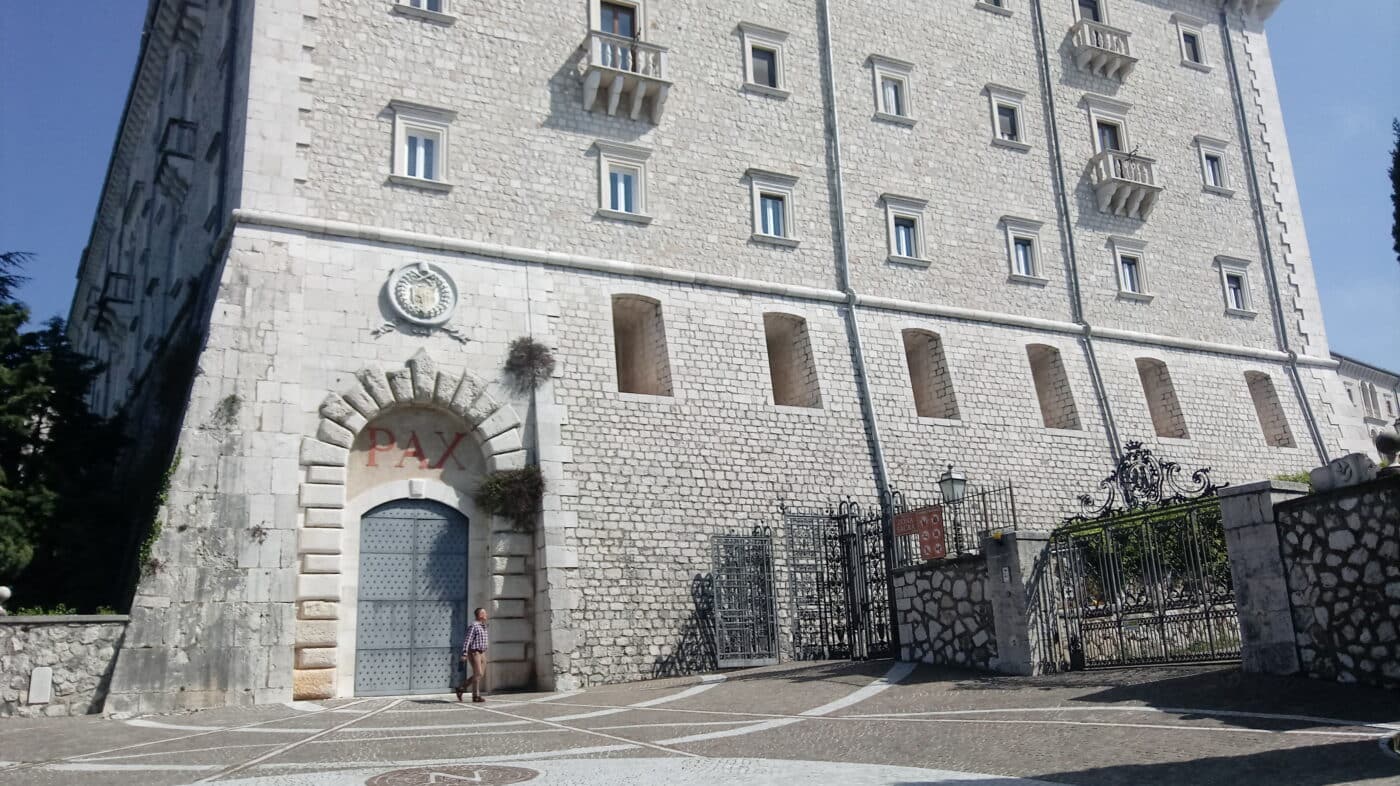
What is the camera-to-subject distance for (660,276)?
20.2 m

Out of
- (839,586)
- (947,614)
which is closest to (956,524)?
(947,614)

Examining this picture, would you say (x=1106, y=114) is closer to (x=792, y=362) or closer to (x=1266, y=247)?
(x=1266, y=247)

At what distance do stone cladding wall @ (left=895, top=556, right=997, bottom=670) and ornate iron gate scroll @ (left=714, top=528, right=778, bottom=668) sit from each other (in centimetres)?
298

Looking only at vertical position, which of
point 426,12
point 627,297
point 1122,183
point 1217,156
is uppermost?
point 1217,156

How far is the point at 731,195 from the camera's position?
2148 cm

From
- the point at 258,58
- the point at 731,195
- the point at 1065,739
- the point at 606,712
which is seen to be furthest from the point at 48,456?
the point at 1065,739

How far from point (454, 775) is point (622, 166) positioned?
14.7m

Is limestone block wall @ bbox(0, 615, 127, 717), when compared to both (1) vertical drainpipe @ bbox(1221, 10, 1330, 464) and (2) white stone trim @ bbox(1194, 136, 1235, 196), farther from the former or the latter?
(2) white stone trim @ bbox(1194, 136, 1235, 196)

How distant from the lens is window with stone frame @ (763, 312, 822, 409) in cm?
2130

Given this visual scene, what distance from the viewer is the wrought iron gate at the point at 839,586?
17.4 metres

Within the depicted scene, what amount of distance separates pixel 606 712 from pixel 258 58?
40.0 ft

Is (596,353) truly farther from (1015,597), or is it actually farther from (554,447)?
(1015,597)

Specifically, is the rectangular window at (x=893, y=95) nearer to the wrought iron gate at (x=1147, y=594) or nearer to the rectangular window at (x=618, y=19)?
the rectangular window at (x=618, y=19)

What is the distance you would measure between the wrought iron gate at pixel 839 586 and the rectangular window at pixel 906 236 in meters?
6.86
